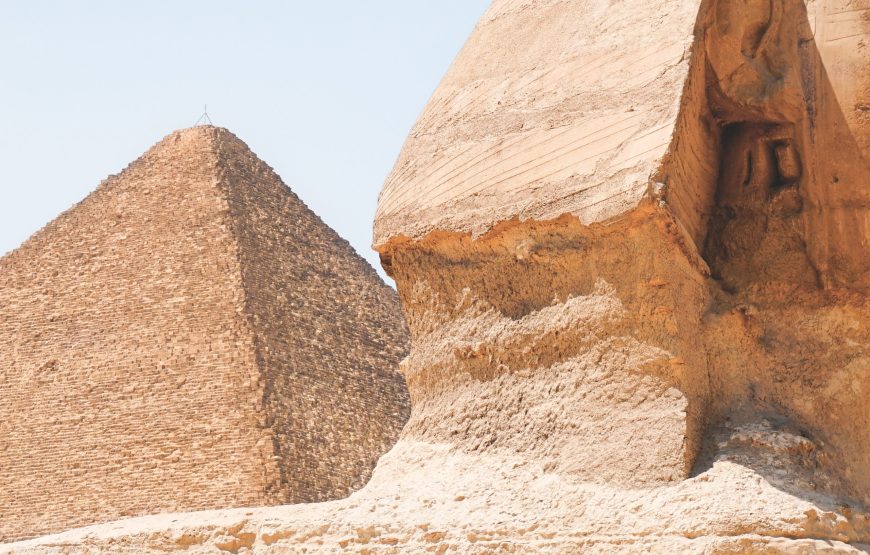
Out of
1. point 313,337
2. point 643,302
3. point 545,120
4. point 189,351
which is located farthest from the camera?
point 313,337

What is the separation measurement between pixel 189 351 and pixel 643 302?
60.4 metres

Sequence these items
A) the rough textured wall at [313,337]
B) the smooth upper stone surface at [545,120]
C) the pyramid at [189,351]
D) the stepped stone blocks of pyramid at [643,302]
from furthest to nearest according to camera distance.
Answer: the rough textured wall at [313,337] < the pyramid at [189,351] < the smooth upper stone surface at [545,120] < the stepped stone blocks of pyramid at [643,302]

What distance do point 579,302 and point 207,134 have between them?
70256 mm

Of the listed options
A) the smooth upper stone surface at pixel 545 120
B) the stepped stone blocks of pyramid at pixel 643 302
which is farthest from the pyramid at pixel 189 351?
the stepped stone blocks of pyramid at pixel 643 302

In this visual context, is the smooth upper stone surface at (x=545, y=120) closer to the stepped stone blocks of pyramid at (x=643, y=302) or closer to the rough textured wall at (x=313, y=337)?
the stepped stone blocks of pyramid at (x=643, y=302)

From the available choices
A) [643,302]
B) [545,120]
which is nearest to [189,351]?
[545,120]

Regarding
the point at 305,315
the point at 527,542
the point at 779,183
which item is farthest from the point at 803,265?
the point at 305,315

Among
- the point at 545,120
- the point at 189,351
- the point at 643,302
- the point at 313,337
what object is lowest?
the point at 313,337

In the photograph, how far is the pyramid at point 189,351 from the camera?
194 feet

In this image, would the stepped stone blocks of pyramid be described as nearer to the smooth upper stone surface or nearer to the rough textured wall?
the smooth upper stone surface

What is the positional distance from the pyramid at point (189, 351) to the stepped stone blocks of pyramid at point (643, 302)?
53.3 meters

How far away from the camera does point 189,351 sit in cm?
6309

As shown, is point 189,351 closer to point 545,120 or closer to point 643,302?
point 545,120

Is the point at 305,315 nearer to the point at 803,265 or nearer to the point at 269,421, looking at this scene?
the point at 269,421
